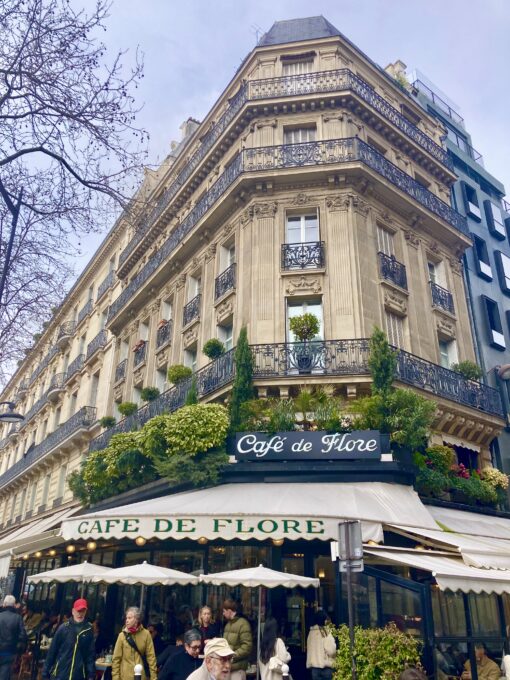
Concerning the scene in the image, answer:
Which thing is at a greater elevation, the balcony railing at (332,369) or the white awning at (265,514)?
the balcony railing at (332,369)

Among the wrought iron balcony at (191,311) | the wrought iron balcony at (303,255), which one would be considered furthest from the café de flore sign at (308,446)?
the wrought iron balcony at (191,311)

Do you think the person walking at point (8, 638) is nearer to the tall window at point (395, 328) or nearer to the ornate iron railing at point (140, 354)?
the tall window at point (395, 328)

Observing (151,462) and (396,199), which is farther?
(396,199)

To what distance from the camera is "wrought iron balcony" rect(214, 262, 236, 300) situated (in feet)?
51.3

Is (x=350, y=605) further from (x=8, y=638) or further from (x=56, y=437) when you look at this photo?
(x=56, y=437)

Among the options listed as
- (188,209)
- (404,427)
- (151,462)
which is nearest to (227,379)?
(151,462)

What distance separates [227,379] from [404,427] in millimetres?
4207

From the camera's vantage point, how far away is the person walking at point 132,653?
22.8ft

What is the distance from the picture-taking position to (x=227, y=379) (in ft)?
44.0

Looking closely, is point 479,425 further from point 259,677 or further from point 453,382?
point 259,677

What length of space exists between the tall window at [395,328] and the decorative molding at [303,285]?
6.38 ft

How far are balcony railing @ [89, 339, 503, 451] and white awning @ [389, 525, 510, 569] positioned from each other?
3.78 meters

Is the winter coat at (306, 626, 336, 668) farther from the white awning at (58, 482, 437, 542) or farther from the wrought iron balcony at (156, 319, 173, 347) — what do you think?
the wrought iron balcony at (156, 319, 173, 347)

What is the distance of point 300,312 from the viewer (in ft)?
46.7
